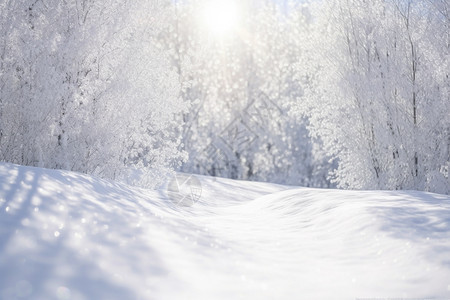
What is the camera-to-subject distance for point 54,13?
712cm

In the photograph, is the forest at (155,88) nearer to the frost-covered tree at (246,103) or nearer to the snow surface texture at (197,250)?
the snow surface texture at (197,250)

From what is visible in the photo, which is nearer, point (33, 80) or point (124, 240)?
point (124, 240)

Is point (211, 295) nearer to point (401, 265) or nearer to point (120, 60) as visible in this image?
point (401, 265)

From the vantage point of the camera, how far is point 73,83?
7.23 metres

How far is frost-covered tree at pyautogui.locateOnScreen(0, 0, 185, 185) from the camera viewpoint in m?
6.77

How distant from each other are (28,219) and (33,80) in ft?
13.4

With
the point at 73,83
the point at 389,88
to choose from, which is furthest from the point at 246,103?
the point at 73,83

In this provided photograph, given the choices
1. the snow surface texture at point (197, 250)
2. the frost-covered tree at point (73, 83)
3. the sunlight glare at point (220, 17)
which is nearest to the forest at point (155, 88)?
the frost-covered tree at point (73, 83)

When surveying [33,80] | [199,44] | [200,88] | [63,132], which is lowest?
[63,132]

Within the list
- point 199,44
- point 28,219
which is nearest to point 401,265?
point 28,219

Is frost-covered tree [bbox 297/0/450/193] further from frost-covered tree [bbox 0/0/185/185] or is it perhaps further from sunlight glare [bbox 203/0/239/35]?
sunlight glare [bbox 203/0/239/35]

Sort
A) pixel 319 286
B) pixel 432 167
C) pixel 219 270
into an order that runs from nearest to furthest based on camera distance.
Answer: pixel 319 286 → pixel 219 270 → pixel 432 167

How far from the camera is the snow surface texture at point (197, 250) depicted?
9.08ft

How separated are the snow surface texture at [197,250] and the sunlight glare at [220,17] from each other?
14.9 meters
